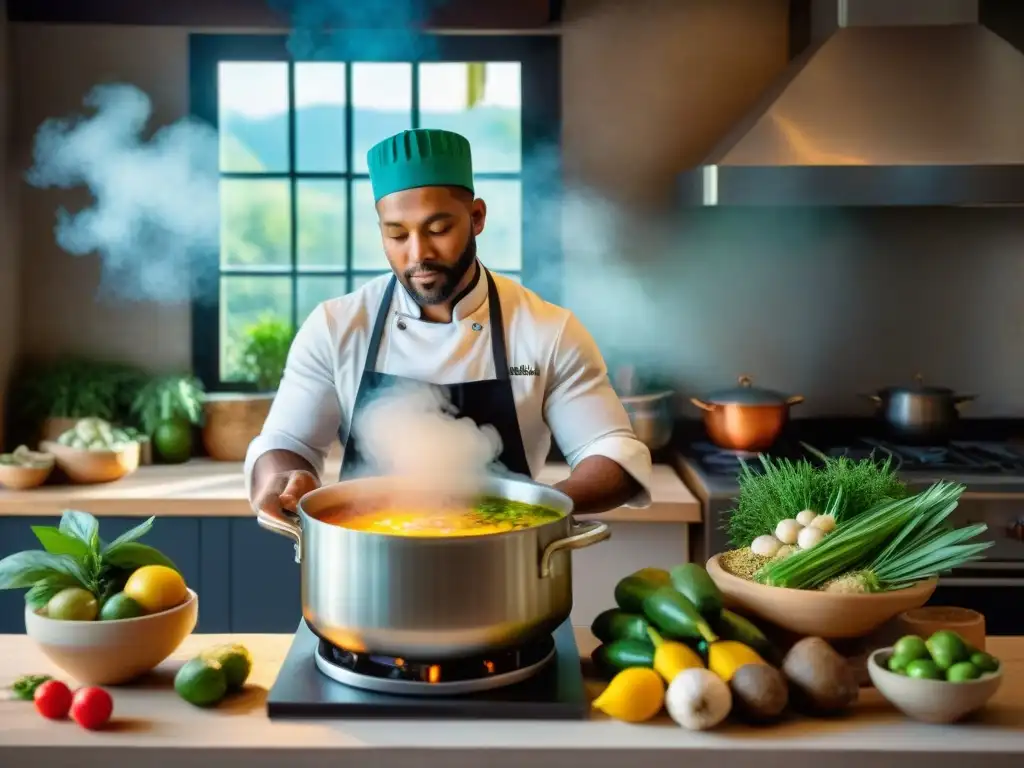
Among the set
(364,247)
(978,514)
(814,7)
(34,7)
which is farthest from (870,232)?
(34,7)

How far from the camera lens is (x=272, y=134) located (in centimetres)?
390

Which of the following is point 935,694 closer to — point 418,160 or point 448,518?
point 448,518

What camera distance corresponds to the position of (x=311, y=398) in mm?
2387

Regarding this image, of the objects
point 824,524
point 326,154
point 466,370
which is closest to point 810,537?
point 824,524

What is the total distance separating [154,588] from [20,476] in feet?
6.17

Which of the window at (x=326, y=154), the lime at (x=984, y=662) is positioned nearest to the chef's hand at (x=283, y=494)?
the lime at (x=984, y=662)

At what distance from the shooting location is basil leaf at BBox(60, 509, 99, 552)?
5.42ft

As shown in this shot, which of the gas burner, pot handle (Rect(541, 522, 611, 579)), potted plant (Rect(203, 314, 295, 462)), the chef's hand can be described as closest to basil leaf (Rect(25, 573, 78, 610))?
the chef's hand

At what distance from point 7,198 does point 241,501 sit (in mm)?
1414

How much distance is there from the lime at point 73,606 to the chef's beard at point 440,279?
2.73 feet

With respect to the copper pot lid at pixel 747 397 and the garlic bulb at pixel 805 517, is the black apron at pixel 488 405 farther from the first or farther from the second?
the copper pot lid at pixel 747 397

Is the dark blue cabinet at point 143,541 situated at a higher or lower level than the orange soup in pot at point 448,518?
lower

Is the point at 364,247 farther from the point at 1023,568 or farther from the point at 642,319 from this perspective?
the point at 1023,568

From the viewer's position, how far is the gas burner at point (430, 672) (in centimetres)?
149
